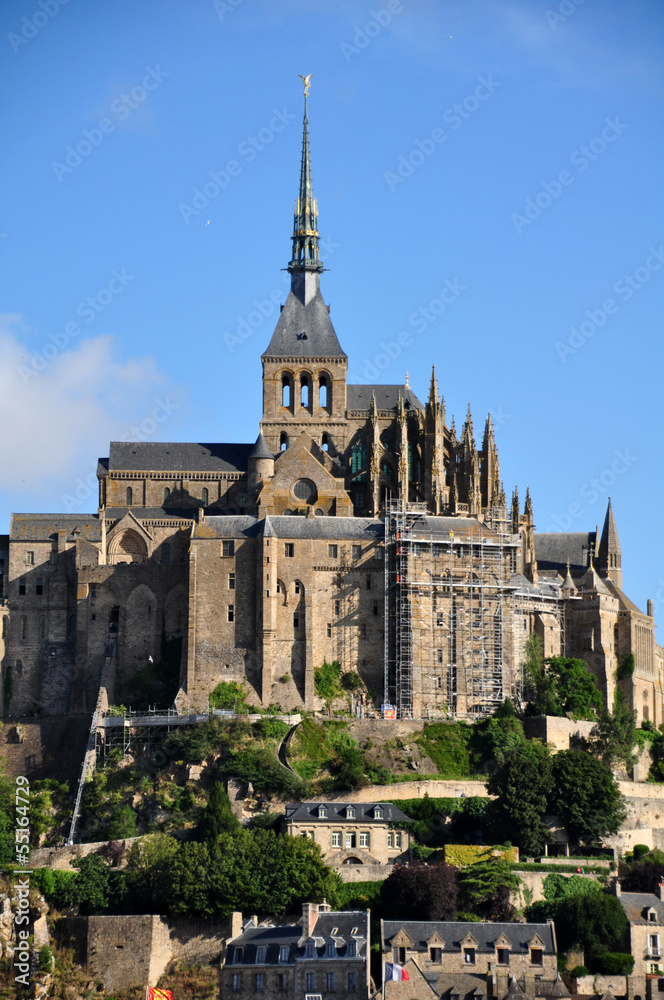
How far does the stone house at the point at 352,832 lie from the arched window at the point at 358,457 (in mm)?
27620

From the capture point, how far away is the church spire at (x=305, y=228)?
381ft

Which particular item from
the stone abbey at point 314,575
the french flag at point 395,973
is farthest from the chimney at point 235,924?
the stone abbey at point 314,575

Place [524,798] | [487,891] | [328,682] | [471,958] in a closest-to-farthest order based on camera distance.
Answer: [471,958] < [487,891] < [524,798] < [328,682]

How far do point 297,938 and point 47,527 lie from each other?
119ft

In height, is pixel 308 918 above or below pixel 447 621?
below

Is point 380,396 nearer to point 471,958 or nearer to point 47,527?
point 47,527

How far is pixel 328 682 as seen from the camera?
318 feet

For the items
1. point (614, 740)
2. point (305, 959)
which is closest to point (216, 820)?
point (305, 959)

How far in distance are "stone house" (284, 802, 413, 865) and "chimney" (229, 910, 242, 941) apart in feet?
22.0

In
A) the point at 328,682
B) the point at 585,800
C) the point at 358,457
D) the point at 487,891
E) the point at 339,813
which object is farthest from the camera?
the point at 358,457

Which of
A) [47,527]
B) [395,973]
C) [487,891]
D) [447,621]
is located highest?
[47,527]

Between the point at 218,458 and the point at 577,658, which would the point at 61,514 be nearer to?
the point at 218,458

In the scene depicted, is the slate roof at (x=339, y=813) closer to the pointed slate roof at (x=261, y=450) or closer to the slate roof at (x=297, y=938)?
the slate roof at (x=297, y=938)

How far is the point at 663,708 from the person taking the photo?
105688 millimetres
